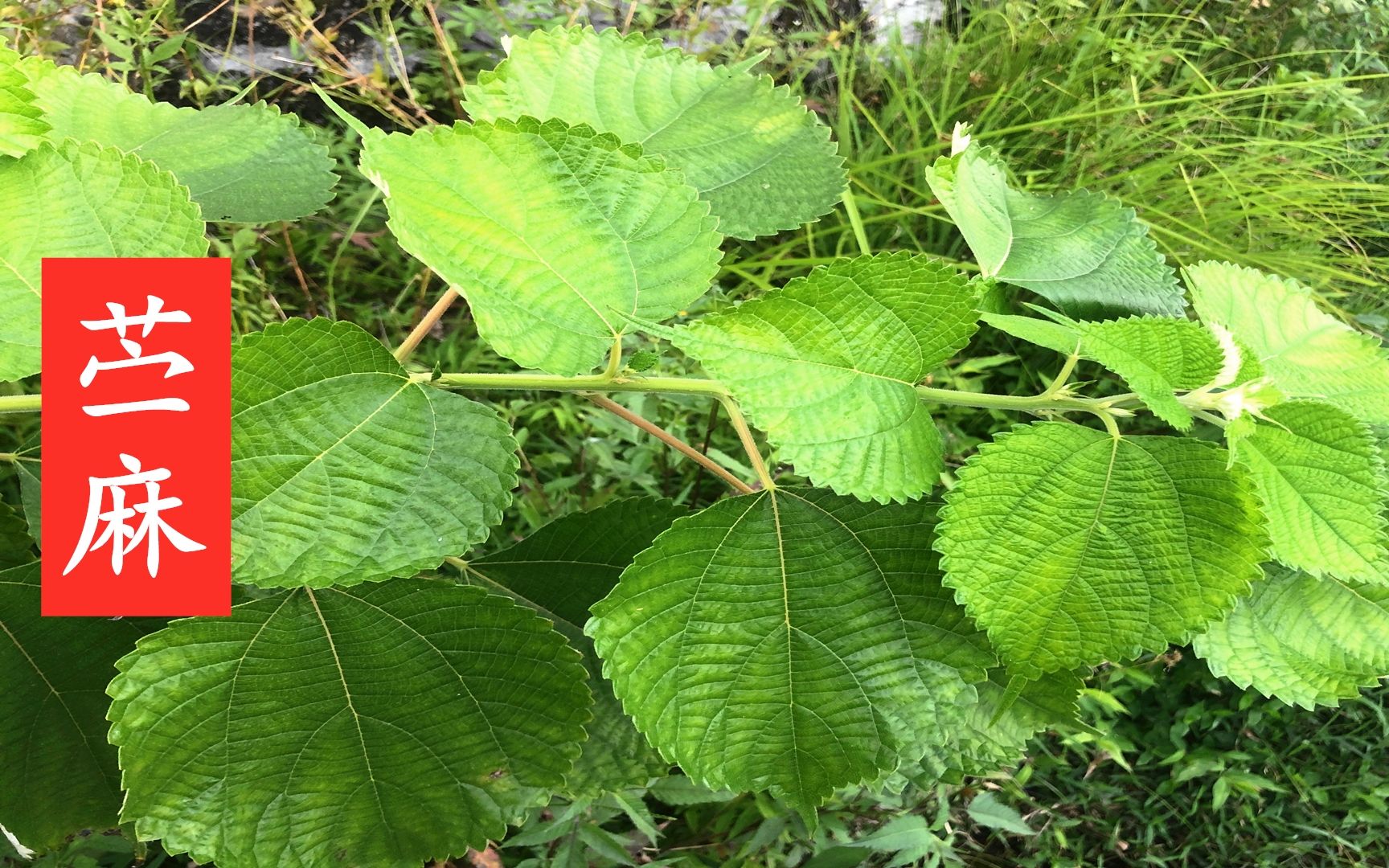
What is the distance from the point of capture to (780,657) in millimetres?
569

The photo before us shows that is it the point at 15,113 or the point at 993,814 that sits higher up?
the point at 15,113

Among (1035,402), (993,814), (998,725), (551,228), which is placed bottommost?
(993,814)

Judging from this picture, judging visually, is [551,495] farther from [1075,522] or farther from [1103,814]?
[1103,814]

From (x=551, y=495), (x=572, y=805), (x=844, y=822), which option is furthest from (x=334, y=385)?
(x=844, y=822)

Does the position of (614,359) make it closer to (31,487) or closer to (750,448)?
(750,448)

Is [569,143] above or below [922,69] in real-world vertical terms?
above

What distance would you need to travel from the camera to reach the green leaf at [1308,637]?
636 mm

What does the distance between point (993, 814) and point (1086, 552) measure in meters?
1.15

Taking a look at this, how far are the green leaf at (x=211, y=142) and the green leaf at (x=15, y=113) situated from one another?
131mm

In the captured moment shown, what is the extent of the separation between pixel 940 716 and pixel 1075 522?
14cm

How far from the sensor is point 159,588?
0.54 metres

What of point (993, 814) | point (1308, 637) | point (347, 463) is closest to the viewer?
point (347, 463)

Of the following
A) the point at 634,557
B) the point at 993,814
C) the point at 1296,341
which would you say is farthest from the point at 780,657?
the point at 993,814

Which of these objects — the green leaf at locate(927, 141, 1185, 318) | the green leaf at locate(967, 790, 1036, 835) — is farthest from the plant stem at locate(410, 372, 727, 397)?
the green leaf at locate(967, 790, 1036, 835)
